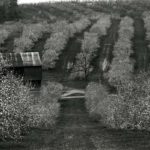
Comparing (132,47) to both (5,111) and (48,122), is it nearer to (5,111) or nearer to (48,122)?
(48,122)

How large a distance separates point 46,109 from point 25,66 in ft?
105

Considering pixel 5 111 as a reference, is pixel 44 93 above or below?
below

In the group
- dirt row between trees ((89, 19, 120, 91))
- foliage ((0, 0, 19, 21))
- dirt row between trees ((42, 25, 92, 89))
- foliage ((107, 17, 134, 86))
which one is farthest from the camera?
foliage ((0, 0, 19, 21))

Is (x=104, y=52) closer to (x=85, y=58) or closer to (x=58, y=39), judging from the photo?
(x=58, y=39)

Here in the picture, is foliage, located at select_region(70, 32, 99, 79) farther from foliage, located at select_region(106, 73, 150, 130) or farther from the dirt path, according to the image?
foliage, located at select_region(106, 73, 150, 130)

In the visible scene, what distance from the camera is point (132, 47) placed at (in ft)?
382

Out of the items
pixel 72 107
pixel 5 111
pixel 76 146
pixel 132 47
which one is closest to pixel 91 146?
pixel 76 146

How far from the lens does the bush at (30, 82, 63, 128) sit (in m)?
48.2

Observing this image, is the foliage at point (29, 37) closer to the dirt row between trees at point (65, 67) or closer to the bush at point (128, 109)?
the dirt row between trees at point (65, 67)

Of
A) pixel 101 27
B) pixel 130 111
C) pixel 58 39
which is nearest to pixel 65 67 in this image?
pixel 58 39

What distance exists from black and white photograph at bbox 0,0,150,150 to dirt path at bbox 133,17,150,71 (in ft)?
0.80

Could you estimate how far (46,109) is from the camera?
54531 millimetres

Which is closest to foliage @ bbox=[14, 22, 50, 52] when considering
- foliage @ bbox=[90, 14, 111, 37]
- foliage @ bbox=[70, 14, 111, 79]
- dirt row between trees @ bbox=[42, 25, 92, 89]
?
dirt row between trees @ bbox=[42, 25, 92, 89]

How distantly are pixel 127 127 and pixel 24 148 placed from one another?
14.6 metres
